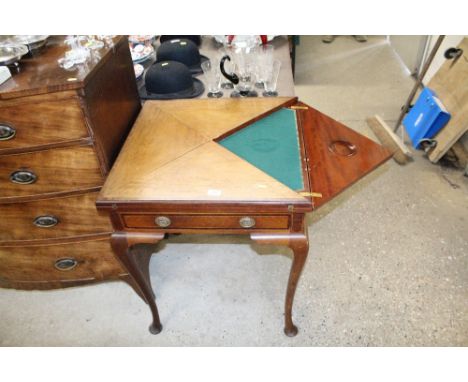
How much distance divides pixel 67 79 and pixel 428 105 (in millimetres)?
2152

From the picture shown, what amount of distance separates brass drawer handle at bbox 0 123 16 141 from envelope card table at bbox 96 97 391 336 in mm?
285

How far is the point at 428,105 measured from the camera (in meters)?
2.17

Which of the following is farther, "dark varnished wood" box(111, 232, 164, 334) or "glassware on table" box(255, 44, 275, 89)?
"glassware on table" box(255, 44, 275, 89)

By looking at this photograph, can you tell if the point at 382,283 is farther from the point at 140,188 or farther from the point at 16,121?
the point at 16,121

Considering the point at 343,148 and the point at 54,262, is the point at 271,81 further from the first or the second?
the point at 54,262

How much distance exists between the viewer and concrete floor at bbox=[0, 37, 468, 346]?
137 centimetres

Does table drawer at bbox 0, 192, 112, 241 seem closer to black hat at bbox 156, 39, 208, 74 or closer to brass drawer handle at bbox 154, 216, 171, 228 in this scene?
brass drawer handle at bbox 154, 216, 171, 228

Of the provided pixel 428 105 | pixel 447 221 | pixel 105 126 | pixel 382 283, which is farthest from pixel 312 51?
pixel 105 126

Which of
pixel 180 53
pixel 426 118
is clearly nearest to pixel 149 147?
pixel 180 53

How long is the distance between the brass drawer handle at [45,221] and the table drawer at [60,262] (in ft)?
0.34

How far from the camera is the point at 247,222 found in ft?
3.18

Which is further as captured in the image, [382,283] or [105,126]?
[382,283]

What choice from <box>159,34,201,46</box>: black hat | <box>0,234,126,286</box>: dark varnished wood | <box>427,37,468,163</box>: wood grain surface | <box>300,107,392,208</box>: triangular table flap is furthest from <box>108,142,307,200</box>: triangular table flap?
<box>427,37,468,163</box>: wood grain surface

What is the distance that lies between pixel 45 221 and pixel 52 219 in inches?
1.0
